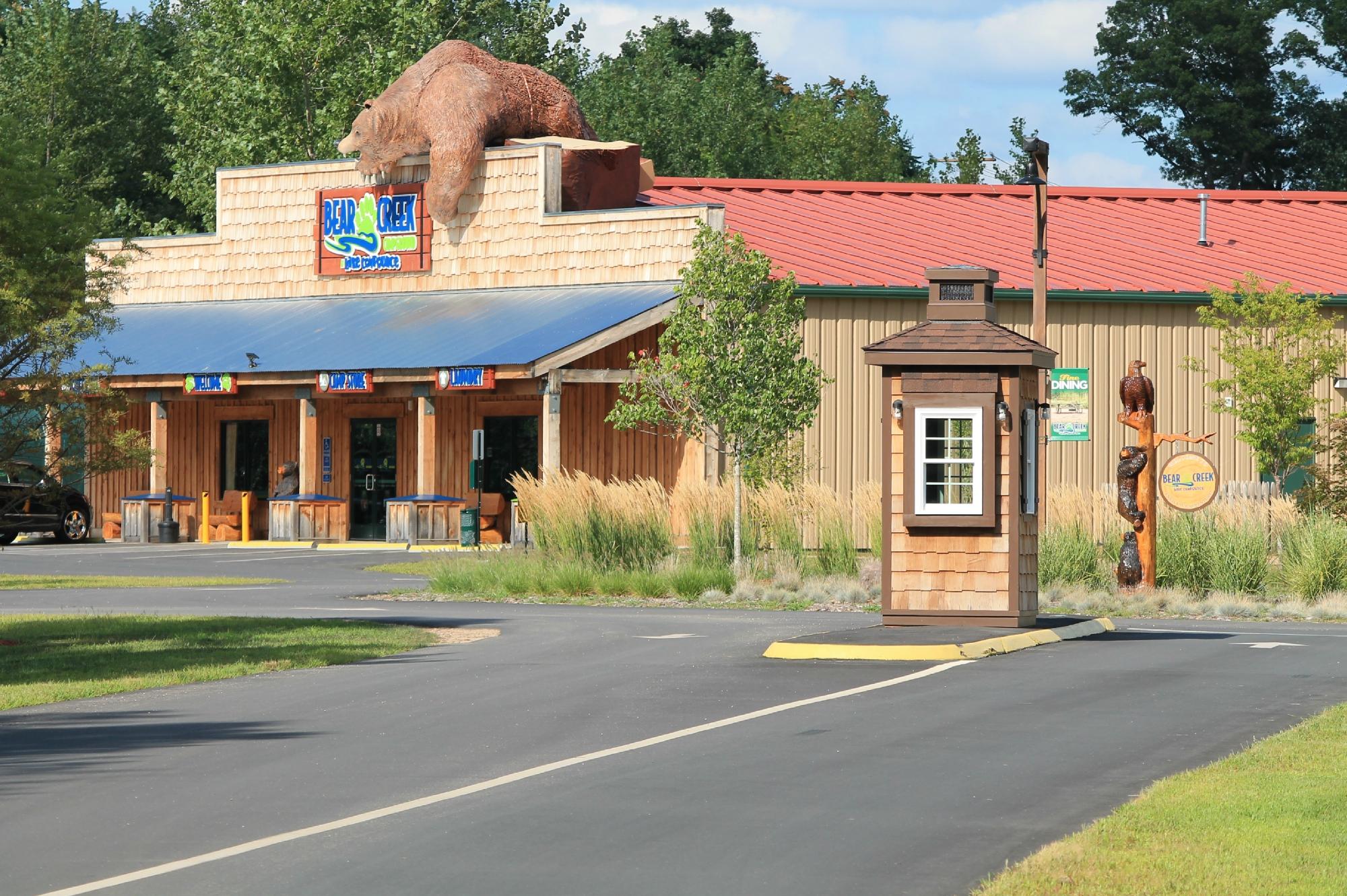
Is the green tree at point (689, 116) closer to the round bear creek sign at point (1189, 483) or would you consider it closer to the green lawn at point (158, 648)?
the round bear creek sign at point (1189, 483)

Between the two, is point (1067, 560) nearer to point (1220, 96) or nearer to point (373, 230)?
point (373, 230)

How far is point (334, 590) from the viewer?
25500mm

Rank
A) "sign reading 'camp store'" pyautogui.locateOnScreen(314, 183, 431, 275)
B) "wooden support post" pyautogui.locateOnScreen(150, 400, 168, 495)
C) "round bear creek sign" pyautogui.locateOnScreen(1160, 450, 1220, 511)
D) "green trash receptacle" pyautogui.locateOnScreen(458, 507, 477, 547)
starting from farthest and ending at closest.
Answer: "sign reading 'camp store'" pyautogui.locateOnScreen(314, 183, 431, 275) → "wooden support post" pyautogui.locateOnScreen(150, 400, 168, 495) → "green trash receptacle" pyautogui.locateOnScreen(458, 507, 477, 547) → "round bear creek sign" pyautogui.locateOnScreen(1160, 450, 1220, 511)

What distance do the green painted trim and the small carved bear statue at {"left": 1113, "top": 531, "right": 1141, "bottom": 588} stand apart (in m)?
11.9

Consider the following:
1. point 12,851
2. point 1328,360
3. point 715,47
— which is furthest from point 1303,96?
point 12,851

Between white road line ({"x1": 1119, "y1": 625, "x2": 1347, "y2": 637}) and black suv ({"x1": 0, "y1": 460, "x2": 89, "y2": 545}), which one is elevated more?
black suv ({"x1": 0, "y1": 460, "x2": 89, "y2": 545})

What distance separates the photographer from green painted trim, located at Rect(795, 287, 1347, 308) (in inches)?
1361

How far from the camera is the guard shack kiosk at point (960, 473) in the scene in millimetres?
17688

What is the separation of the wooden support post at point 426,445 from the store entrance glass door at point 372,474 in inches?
141

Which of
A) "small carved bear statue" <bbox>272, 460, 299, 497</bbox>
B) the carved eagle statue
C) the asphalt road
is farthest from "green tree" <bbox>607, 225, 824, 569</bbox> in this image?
"small carved bear statue" <bbox>272, 460, 299, 497</bbox>

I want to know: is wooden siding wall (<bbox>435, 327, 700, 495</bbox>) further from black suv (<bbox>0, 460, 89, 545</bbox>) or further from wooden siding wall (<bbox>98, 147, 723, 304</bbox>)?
black suv (<bbox>0, 460, 89, 545</bbox>)

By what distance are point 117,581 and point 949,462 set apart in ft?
45.9

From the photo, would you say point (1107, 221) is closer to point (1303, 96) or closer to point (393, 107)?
point (393, 107)

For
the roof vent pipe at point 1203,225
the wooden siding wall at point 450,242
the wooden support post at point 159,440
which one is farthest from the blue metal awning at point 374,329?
the roof vent pipe at point 1203,225
